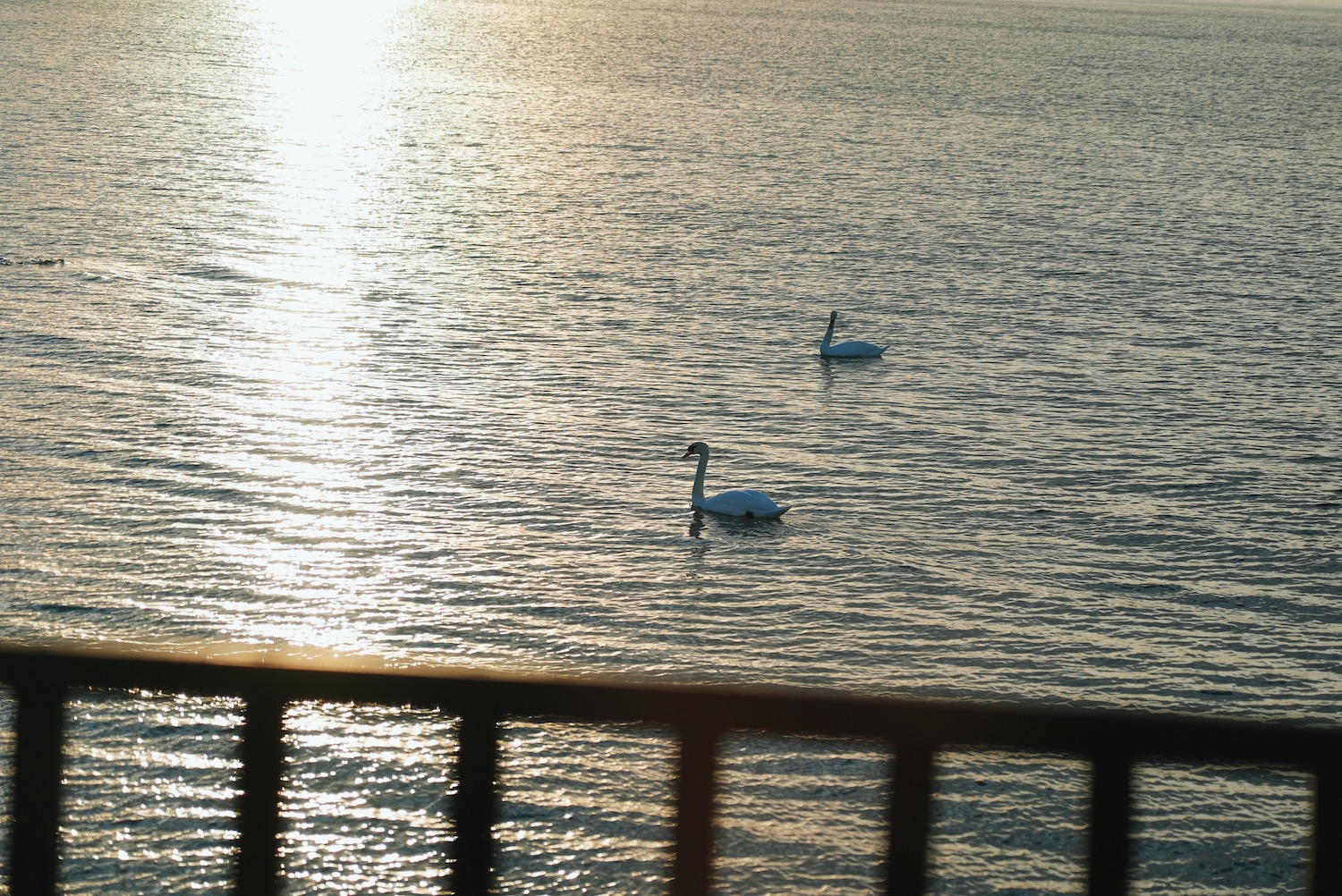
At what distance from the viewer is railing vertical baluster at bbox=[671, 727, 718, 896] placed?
264 centimetres

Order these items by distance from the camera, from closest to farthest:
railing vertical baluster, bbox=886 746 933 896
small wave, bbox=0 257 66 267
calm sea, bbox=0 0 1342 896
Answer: railing vertical baluster, bbox=886 746 933 896 < calm sea, bbox=0 0 1342 896 < small wave, bbox=0 257 66 267

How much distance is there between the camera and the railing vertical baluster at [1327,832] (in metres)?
2.68

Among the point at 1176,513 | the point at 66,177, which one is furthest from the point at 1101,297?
the point at 66,177

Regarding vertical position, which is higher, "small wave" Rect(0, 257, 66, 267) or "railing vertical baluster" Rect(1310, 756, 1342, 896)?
"small wave" Rect(0, 257, 66, 267)

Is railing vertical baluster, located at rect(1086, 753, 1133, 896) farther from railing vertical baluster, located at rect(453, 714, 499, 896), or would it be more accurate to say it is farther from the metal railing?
railing vertical baluster, located at rect(453, 714, 499, 896)

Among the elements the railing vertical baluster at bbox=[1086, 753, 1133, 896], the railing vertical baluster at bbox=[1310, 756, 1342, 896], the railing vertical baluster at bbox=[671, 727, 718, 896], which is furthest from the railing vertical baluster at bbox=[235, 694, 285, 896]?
the railing vertical baluster at bbox=[1310, 756, 1342, 896]

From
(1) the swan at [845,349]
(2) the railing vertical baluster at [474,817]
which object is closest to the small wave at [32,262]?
(1) the swan at [845,349]

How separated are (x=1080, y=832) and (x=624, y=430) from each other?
18.6 m

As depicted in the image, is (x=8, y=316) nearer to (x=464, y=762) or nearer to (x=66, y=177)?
(x=66, y=177)

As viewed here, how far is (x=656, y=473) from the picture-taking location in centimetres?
1973

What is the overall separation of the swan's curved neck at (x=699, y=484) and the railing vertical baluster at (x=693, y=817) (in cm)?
1552

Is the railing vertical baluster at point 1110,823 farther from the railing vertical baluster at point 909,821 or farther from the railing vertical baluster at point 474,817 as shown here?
the railing vertical baluster at point 474,817

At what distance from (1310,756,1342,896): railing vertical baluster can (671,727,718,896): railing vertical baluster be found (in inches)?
41.5

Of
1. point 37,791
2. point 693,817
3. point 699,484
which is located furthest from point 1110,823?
point 699,484
